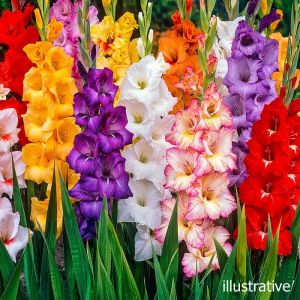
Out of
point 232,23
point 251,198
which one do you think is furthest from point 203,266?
point 232,23

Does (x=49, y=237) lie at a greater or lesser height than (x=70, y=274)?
greater

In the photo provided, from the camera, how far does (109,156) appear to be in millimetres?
2977

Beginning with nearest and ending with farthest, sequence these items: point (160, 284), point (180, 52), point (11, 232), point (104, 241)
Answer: point (160, 284)
point (104, 241)
point (11, 232)
point (180, 52)

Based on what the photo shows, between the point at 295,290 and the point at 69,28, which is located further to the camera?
the point at 69,28

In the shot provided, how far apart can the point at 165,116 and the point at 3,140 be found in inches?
24.4

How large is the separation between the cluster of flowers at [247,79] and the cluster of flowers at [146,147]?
0.80ft

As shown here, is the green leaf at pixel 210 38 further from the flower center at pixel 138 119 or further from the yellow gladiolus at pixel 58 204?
the yellow gladiolus at pixel 58 204

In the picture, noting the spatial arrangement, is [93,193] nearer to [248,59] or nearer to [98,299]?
[98,299]

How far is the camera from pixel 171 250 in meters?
2.94

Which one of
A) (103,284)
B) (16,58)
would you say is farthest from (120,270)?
(16,58)

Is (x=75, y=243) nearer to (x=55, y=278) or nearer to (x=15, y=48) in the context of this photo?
(x=55, y=278)

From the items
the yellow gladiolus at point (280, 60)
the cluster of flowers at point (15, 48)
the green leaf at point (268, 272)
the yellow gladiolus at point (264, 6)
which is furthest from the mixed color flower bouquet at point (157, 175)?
the yellow gladiolus at point (280, 60)

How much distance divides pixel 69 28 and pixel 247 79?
3.11ft

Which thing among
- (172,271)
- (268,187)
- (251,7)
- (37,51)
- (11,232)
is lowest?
(172,271)
